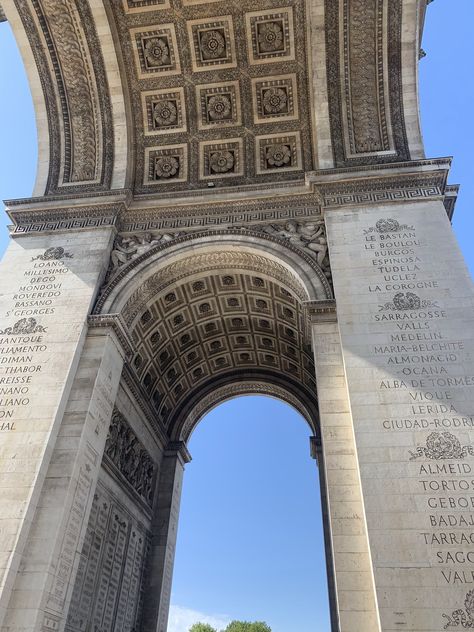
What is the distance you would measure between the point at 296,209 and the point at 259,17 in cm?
619

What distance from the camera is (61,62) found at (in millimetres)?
15672

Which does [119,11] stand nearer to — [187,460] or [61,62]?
[61,62]

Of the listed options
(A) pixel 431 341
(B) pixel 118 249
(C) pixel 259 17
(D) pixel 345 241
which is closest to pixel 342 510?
(A) pixel 431 341

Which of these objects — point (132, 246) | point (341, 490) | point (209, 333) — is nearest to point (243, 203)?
point (132, 246)

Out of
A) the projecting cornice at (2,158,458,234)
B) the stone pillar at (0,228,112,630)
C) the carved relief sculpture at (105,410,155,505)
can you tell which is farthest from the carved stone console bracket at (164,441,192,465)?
the projecting cornice at (2,158,458,234)

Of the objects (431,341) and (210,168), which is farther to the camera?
(210,168)

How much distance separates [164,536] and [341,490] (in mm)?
9575

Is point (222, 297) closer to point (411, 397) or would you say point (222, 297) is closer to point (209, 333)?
point (209, 333)

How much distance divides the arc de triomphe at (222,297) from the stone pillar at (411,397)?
39 mm

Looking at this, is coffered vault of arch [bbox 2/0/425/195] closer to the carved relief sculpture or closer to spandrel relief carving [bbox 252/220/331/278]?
spandrel relief carving [bbox 252/220/331/278]

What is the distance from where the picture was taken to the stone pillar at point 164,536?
15.2 meters

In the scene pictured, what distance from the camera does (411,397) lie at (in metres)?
9.42

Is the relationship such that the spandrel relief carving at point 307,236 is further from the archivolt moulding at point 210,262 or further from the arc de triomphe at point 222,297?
the archivolt moulding at point 210,262

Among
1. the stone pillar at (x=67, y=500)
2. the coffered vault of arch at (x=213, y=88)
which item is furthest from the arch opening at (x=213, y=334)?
the coffered vault of arch at (x=213, y=88)
